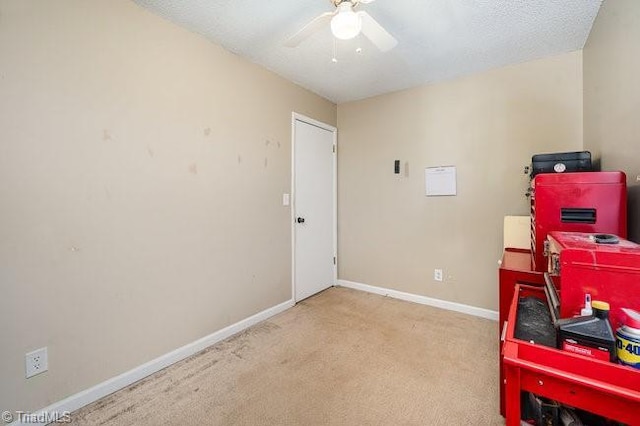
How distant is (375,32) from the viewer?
5.33ft

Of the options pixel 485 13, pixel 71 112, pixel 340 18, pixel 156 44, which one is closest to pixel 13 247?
pixel 71 112

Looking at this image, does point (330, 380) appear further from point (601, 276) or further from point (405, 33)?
point (405, 33)

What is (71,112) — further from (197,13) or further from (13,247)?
(197,13)

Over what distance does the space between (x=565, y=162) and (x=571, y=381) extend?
5.17ft

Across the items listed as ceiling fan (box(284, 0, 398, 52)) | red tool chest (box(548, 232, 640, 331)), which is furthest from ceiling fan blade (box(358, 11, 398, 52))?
red tool chest (box(548, 232, 640, 331))

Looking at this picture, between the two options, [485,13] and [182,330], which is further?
[182,330]

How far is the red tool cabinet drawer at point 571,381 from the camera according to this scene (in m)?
0.71

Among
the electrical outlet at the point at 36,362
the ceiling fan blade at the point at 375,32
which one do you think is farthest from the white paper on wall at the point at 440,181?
the electrical outlet at the point at 36,362

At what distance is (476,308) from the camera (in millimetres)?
2797

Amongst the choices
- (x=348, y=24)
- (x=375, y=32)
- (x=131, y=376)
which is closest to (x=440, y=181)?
(x=375, y=32)

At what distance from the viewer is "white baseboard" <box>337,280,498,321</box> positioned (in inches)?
108

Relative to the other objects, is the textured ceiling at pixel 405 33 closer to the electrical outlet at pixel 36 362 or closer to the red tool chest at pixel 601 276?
the red tool chest at pixel 601 276

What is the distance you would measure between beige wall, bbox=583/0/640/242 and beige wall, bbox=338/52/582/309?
1.35 feet

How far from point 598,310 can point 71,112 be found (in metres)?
2.48
